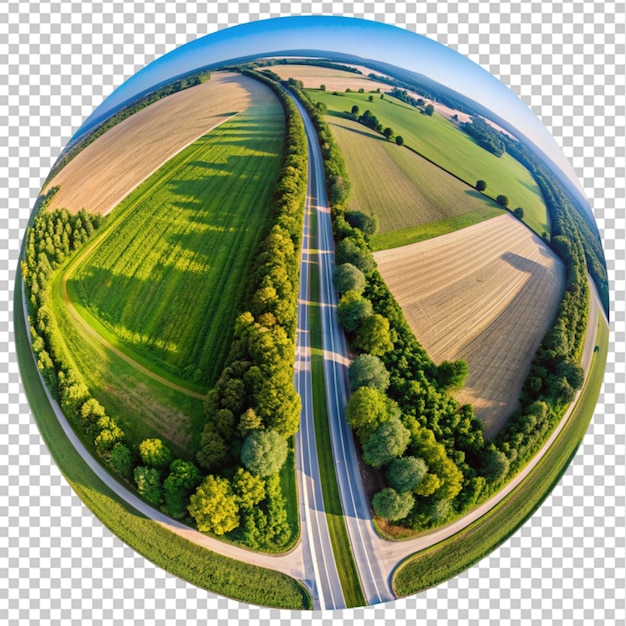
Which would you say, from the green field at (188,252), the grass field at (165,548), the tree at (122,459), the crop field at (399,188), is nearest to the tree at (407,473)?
the grass field at (165,548)

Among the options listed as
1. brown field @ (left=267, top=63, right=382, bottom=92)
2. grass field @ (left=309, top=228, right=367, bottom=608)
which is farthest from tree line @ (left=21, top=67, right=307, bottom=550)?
brown field @ (left=267, top=63, right=382, bottom=92)

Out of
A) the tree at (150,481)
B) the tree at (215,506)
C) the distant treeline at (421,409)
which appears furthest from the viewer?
the tree at (150,481)

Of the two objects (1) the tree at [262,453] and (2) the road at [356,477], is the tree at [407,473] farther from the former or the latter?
(1) the tree at [262,453]

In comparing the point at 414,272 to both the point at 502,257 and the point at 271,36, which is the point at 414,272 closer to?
the point at 502,257

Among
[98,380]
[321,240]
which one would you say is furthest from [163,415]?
[321,240]

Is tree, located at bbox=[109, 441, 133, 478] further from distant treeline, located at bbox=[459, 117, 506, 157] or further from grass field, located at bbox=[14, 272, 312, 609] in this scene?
distant treeline, located at bbox=[459, 117, 506, 157]

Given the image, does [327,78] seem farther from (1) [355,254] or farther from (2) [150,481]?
(2) [150,481]
